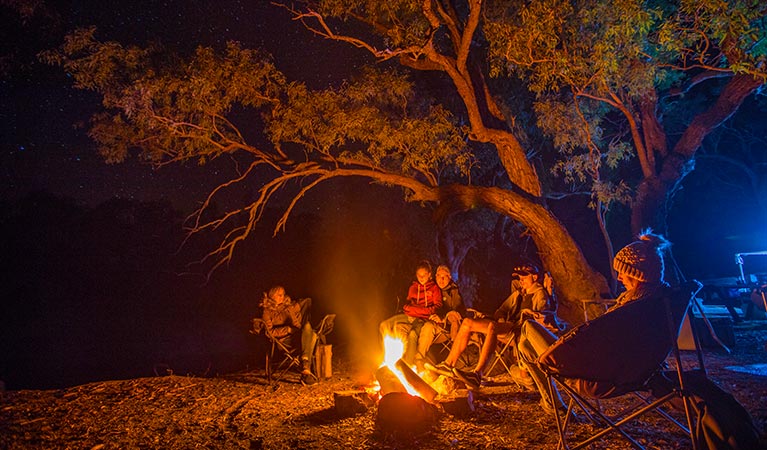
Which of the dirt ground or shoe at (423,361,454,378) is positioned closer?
the dirt ground

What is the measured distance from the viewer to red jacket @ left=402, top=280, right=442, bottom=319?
Answer: 629cm

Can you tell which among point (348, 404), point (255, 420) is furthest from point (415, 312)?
point (255, 420)

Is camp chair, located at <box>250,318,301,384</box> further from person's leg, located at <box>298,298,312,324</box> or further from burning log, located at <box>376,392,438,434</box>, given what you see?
burning log, located at <box>376,392,438,434</box>

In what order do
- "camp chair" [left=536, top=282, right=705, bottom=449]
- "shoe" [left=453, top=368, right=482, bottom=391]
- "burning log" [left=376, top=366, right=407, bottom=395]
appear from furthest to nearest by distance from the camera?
"shoe" [left=453, top=368, right=482, bottom=391]
"burning log" [left=376, top=366, right=407, bottom=395]
"camp chair" [left=536, top=282, right=705, bottom=449]

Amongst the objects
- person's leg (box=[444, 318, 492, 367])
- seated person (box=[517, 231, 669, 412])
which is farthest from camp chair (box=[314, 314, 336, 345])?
seated person (box=[517, 231, 669, 412])

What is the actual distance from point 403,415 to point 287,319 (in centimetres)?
323

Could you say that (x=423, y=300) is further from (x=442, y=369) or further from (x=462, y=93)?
(x=462, y=93)

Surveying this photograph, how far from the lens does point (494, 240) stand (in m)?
14.6

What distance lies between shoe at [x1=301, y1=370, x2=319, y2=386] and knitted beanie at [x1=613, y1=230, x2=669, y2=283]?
439 cm

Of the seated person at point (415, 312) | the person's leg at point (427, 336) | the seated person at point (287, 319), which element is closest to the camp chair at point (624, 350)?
the person's leg at point (427, 336)

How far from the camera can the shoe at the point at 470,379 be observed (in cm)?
488

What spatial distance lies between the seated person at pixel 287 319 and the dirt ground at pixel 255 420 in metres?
0.81

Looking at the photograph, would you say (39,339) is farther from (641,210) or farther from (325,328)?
(641,210)

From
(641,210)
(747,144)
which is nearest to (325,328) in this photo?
(641,210)
